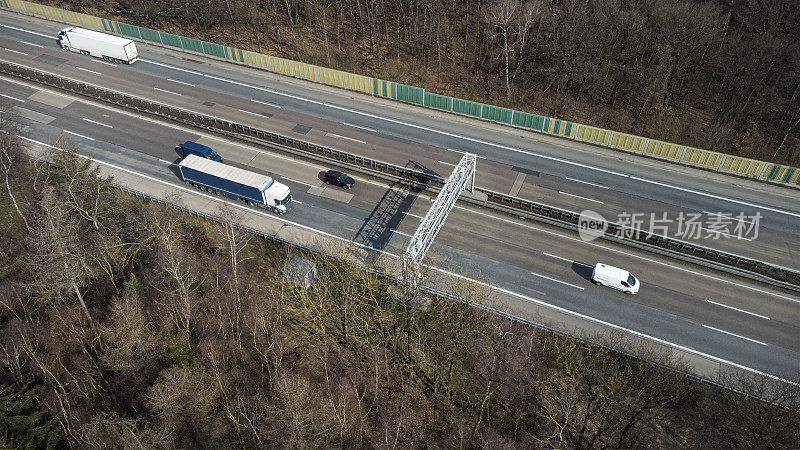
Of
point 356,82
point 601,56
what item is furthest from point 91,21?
point 601,56

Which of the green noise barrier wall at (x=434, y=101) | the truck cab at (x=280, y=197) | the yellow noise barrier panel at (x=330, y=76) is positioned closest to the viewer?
the truck cab at (x=280, y=197)

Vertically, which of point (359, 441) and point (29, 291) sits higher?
point (29, 291)

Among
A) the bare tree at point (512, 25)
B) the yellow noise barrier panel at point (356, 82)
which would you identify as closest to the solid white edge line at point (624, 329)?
the yellow noise barrier panel at point (356, 82)

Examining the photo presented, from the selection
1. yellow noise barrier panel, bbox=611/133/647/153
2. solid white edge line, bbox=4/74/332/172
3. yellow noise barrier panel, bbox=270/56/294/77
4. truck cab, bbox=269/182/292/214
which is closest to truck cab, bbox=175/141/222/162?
solid white edge line, bbox=4/74/332/172

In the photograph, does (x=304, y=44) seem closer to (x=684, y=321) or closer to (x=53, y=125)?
(x=53, y=125)

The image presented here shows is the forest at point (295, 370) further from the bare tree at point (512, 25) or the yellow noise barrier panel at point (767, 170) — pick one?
the bare tree at point (512, 25)

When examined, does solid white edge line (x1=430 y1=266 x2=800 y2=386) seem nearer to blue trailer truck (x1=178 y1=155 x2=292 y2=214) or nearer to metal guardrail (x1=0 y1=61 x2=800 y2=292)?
metal guardrail (x1=0 y1=61 x2=800 y2=292)

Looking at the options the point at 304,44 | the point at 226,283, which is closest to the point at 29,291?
the point at 226,283
